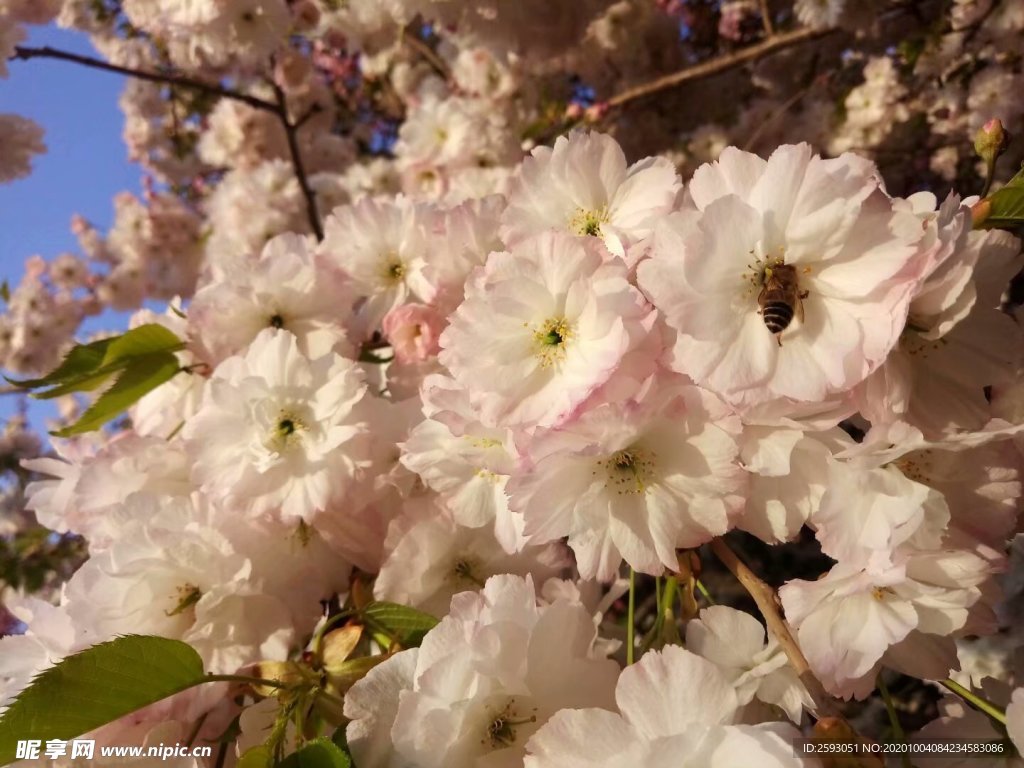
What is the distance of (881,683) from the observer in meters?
0.58

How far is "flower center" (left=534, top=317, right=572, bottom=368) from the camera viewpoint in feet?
1.93

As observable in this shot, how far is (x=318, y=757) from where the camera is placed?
516 millimetres

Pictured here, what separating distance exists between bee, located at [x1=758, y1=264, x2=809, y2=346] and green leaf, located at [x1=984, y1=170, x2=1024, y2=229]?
6.1 inches

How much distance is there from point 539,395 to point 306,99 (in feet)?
9.13

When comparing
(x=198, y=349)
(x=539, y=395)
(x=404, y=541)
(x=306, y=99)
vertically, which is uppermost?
(x=306, y=99)

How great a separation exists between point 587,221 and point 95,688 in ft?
1.80

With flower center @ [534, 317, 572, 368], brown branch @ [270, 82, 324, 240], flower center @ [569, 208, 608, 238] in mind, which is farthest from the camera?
brown branch @ [270, 82, 324, 240]

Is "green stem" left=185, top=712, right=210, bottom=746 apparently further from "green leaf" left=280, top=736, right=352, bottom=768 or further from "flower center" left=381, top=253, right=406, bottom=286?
"flower center" left=381, top=253, right=406, bottom=286

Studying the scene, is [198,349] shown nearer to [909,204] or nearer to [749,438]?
[749,438]

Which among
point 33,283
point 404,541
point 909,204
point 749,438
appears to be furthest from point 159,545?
point 33,283

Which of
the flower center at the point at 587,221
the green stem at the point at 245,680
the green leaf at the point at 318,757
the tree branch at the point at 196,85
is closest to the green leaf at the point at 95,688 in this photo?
the green stem at the point at 245,680

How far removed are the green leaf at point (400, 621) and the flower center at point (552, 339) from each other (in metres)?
0.26

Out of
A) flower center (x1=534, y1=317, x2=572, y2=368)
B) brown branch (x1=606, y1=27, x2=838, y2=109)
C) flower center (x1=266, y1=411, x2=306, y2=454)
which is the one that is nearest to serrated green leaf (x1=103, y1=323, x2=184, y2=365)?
flower center (x1=266, y1=411, x2=306, y2=454)

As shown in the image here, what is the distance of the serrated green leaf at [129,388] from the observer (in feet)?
2.93
